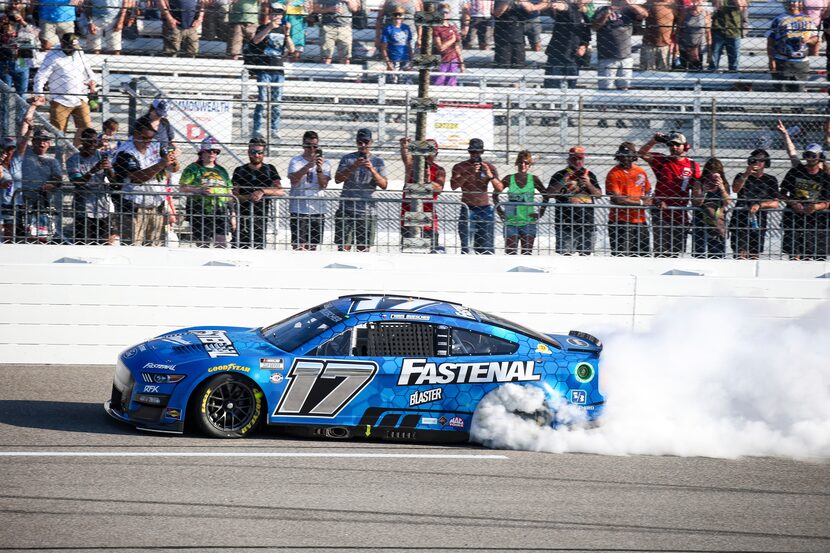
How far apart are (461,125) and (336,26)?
193 cm

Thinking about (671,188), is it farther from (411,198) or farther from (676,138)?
(411,198)

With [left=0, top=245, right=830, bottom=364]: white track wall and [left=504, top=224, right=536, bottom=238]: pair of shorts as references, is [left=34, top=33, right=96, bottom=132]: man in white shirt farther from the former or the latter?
[left=504, top=224, right=536, bottom=238]: pair of shorts

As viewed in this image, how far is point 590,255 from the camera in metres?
11.3

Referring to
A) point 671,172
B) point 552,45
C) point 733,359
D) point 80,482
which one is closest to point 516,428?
point 733,359

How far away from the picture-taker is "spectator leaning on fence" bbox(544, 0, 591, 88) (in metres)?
11.9

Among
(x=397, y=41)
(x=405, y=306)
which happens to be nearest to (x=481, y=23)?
(x=397, y=41)

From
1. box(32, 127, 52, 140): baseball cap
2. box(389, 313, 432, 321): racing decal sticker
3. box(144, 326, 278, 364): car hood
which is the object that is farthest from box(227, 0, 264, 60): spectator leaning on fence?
box(389, 313, 432, 321): racing decal sticker

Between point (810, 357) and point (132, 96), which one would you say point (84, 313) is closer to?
point (132, 96)

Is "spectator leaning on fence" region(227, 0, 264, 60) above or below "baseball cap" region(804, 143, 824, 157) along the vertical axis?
above

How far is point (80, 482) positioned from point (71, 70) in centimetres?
688

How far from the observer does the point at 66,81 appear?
1189 cm

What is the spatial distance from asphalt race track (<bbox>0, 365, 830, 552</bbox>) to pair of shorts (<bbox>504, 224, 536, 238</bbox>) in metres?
3.56

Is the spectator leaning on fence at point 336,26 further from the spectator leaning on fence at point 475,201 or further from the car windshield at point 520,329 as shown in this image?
the car windshield at point 520,329

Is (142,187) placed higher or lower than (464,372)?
higher
